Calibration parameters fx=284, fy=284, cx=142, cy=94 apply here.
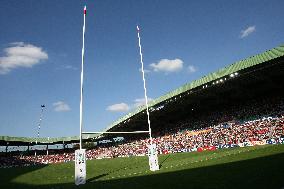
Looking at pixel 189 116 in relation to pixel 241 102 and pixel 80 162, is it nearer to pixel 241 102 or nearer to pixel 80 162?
pixel 241 102

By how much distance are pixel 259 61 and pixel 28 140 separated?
5852 cm

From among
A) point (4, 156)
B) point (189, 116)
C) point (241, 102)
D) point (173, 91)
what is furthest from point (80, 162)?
point (4, 156)

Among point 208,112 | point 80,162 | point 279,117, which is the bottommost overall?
point 80,162

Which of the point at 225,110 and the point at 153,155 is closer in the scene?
the point at 153,155

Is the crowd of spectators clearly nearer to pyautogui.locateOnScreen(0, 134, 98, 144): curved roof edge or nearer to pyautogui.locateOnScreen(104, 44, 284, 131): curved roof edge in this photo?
pyautogui.locateOnScreen(104, 44, 284, 131): curved roof edge

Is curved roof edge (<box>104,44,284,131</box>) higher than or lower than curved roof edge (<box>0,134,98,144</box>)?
higher

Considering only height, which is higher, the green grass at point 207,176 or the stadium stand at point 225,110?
the stadium stand at point 225,110

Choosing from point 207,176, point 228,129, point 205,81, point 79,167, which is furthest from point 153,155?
point 228,129

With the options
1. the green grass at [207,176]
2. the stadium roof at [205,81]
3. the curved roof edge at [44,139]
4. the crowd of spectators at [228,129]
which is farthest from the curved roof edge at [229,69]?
the curved roof edge at [44,139]

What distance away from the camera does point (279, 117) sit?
3406 centimetres

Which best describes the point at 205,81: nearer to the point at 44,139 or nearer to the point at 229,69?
the point at 229,69

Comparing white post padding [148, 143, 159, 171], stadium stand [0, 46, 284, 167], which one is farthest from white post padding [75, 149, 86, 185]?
stadium stand [0, 46, 284, 167]

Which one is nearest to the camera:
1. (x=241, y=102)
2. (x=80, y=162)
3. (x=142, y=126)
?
(x=80, y=162)

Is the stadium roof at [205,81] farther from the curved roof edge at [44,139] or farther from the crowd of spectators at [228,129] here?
the crowd of spectators at [228,129]
